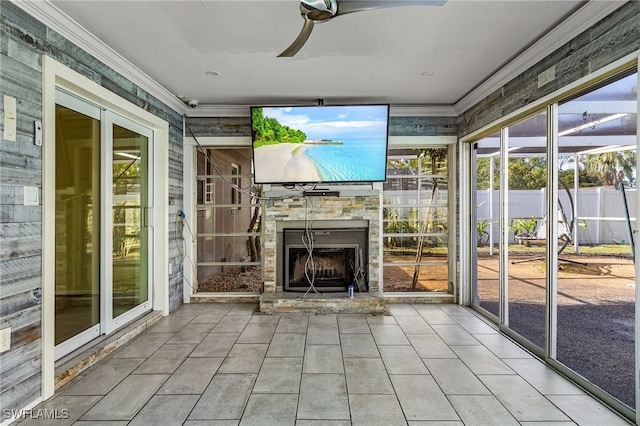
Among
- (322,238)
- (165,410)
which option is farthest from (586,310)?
(165,410)

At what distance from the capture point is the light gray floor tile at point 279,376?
242 cm

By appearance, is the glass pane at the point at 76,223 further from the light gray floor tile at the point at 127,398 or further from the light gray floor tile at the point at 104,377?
the light gray floor tile at the point at 127,398

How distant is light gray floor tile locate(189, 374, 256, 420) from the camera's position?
2125mm

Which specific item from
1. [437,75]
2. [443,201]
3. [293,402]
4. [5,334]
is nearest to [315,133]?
[437,75]

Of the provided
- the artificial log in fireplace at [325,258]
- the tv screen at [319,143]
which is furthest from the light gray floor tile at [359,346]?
the tv screen at [319,143]

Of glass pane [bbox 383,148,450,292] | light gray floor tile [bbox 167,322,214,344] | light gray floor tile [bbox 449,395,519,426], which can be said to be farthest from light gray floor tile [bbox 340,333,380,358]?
glass pane [bbox 383,148,450,292]

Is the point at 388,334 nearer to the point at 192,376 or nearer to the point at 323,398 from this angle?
the point at 323,398

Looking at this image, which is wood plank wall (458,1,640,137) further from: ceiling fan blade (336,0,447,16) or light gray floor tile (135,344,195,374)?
light gray floor tile (135,344,195,374)

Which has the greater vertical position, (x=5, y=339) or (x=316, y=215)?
(x=316, y=215)

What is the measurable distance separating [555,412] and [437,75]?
3.02m

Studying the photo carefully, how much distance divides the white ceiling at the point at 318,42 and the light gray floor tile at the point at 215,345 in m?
2.65

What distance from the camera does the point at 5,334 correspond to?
2035mm

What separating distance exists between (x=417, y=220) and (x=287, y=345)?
262 cm

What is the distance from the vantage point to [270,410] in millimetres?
2162
